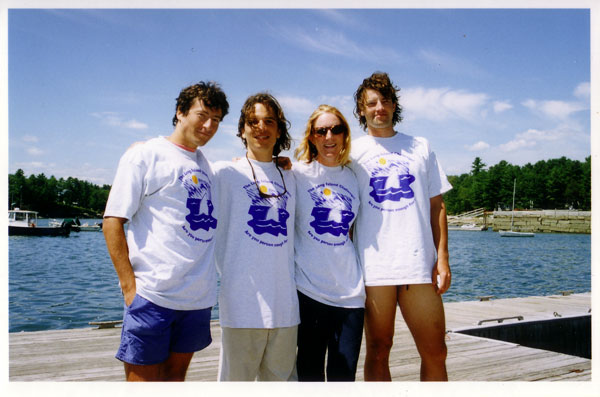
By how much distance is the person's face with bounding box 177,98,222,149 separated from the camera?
2471 millimetres

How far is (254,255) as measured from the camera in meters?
2.49

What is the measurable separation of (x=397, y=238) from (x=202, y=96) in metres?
1.38

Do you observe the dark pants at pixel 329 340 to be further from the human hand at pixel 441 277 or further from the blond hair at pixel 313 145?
the blond hair at pixel 313 145

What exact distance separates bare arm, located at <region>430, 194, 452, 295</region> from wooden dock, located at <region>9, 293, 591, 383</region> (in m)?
1.62

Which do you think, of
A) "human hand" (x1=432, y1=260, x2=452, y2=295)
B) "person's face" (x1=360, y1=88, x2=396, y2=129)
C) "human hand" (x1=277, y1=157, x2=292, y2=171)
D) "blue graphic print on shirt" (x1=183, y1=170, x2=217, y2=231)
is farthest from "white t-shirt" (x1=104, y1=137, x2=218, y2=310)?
"human hand" (x1=432, y1=260, x2=452, y2=295)

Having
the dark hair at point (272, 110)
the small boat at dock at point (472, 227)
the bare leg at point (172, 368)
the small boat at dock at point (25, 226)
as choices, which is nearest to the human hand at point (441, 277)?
the dark hair at point (272, 110)

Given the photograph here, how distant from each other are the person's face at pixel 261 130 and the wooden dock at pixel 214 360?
2.23 m

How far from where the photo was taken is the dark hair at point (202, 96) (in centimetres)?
249

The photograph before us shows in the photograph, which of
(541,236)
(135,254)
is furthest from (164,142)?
(541,236)

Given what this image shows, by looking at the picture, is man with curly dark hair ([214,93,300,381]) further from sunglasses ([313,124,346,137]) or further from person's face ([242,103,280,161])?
sunglasses ([313,124,346,137])

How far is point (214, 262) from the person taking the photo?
2.47 meters

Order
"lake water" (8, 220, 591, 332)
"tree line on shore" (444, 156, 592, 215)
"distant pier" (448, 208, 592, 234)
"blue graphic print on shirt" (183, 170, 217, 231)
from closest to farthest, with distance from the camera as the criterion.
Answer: "blue graphic print on shirt" (183, 170, 217, 231), "lake water" (8, 220, 591, 332), "tree line on shore" (444, 156, 592, 215), "distant pier" (448, 208, 592, 234)

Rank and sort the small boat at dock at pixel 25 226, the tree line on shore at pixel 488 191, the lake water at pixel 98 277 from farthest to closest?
the small boat at dock at pixel 25 226, the lake water at pixel 98 277, the tree line on shore at pixel 488 191
